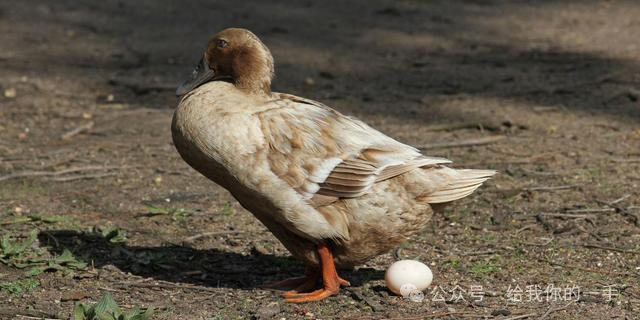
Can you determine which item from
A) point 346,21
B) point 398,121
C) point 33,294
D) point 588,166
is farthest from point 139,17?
point 33,294

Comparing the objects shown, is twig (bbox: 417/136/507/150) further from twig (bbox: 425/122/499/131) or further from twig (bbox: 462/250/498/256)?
twig (bbox: 462/250/498/256)

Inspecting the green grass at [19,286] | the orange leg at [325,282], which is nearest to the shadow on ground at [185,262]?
the orange leg at [325,282]

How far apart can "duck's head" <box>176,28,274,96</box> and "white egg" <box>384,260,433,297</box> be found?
1.06 metres

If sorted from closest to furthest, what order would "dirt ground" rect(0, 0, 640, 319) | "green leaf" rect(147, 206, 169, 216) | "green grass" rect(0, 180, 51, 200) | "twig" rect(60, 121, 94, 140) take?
1. "dirt ground" rect(0, 0, 640, 319)
2. "green leaf" rect(147, 206, 169, 216)
3. "green grass" rect(0, 180, 51, 200)
4. "twig" rect(60, 121, 94, 140)

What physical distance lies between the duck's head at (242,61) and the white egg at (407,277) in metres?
1.06

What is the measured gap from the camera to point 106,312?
4.27 meters

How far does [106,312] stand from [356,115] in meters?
4.37

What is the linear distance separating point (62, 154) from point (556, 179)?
347 centimetres

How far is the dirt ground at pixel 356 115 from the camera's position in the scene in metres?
4.97

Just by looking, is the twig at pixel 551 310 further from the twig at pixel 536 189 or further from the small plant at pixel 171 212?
the small plant at pixel 171 212

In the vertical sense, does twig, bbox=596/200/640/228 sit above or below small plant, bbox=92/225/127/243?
above

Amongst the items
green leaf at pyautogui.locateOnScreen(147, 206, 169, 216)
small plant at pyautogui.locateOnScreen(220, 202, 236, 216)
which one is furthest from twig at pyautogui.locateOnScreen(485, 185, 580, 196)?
green leaf at pyautogui.locateOnScreen(147, 206, 169, 216)

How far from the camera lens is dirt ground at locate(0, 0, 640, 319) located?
4973mm

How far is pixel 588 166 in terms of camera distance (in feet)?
22.6
